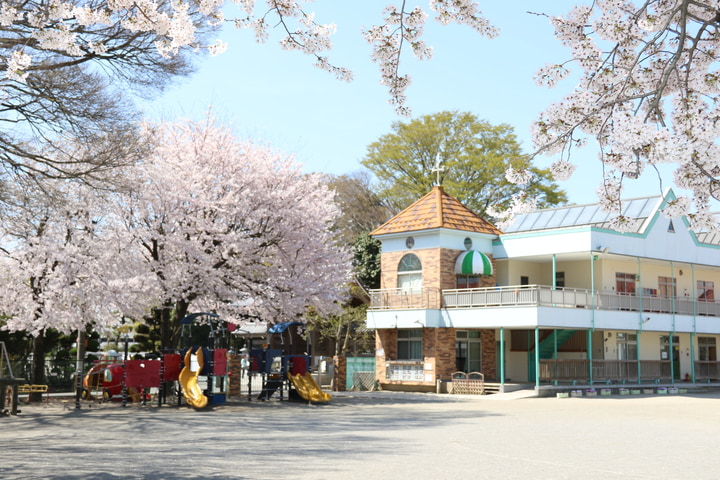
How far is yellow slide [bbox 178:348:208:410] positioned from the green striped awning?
591 inches

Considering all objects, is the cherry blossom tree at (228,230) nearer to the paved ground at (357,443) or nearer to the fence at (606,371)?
the paved ground at (357,443)

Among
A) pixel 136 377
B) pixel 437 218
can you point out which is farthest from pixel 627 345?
pixel 136 377

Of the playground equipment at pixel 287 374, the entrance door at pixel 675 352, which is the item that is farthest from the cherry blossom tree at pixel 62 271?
the entrance door at pixel 675 352

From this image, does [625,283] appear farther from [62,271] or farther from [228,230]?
[62,271]

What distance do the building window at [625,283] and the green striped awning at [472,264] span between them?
7.37 metres

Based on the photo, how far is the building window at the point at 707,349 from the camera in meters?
43.0

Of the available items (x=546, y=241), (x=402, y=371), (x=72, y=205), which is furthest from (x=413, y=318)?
(x=72, y=205)

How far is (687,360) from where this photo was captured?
42.4m

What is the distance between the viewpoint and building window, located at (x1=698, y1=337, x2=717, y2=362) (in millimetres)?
43000

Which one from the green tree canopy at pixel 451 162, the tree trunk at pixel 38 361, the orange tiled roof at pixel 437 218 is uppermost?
the green tree canopy at pixel 451 162

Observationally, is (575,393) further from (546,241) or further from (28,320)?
(28,320)

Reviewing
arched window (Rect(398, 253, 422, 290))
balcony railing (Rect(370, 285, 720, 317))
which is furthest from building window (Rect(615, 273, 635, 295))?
arched window (Rect(398, 253, 422, 290))

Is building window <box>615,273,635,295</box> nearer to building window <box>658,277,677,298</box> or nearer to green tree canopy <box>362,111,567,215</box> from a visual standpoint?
building window <box>658,277,677,298</box>

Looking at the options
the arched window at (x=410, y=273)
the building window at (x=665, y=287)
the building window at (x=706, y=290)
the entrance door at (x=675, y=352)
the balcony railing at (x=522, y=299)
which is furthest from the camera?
the building window at (x=706, y=290)
